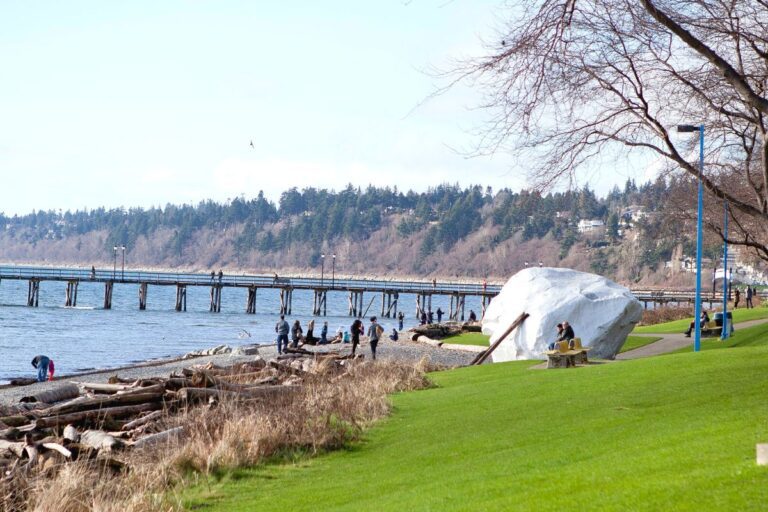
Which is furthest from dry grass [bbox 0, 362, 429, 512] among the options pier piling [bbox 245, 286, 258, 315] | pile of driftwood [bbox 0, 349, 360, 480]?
pier piling [bbox 245, 286, 258, 315]

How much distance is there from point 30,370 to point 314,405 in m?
28.6

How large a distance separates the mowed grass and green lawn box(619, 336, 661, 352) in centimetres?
1526

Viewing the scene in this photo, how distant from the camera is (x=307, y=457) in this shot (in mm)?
14250

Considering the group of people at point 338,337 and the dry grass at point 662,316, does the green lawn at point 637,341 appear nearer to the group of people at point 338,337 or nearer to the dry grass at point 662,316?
the group of people at point 338,337

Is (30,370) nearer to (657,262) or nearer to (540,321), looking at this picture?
(540,321)

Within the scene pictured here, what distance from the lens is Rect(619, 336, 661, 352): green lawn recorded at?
114ft

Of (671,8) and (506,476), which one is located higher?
(671,8)

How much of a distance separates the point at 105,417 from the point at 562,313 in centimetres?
1574

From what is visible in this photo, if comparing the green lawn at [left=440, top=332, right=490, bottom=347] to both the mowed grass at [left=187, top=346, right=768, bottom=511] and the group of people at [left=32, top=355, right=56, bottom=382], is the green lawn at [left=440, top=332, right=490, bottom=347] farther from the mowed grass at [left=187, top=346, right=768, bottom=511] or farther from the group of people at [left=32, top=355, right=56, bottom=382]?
the mowed grass at [left=187, top=346, right=768, bottom=511]

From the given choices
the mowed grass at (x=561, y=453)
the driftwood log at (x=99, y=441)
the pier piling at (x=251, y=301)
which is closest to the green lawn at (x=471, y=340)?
the mowed grass at (x=561, y=453)

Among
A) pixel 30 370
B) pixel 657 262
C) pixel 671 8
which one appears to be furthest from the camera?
pixel 657 262

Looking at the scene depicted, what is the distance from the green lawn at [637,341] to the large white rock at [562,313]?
430 cm

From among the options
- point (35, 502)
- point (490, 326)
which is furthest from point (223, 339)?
point (35, 502)

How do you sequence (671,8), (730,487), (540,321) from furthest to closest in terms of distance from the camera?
(540,321)
(671,8)
(730,487)
